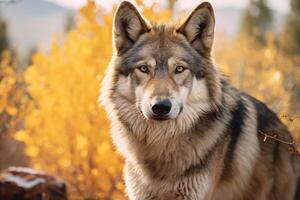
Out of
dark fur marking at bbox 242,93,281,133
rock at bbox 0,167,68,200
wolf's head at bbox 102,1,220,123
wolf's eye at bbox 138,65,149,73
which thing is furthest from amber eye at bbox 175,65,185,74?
rock at bbox 0,167,68,200

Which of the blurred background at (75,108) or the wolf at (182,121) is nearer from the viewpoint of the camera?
the wolf at (182,121)

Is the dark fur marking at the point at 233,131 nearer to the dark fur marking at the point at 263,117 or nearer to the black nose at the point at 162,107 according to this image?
the dark fur marking at the point at 263,117

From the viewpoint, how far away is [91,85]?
9203mm

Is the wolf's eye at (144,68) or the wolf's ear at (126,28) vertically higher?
the wolf's ear at (126,28)

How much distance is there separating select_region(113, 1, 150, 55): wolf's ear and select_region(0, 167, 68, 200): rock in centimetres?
257

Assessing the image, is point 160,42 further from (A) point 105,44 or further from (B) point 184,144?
(A) point 105,44

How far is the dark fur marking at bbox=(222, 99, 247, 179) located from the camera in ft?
15.9

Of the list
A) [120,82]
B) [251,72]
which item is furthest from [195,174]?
[251,72]

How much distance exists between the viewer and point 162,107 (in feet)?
13.9

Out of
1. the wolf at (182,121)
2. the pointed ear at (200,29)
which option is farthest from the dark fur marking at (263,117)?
the pointed ear at (200,29)

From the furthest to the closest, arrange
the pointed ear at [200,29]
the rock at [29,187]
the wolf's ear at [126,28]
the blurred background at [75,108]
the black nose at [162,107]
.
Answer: the blurred background at [75,108]
the rock at [29,187]
the wolf's ear at [126,28]
the pointed ear at [200,29]
the black nose at [162,107]

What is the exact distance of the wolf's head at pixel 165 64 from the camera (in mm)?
4445

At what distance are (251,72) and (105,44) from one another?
7.17 m

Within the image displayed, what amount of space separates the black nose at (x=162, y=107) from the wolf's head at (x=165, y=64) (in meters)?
0.01
